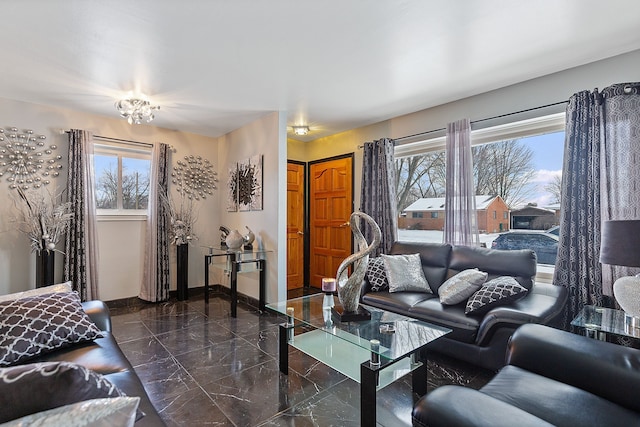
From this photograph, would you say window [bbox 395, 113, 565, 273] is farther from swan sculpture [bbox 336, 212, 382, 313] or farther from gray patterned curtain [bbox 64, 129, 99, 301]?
gray patterned curtain [bbox 64, 129, 99, 301]

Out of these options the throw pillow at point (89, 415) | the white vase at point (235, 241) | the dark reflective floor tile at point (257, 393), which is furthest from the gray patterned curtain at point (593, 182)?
the white vase at point (235, 241)

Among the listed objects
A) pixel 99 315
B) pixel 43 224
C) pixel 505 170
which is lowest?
pixel 99 315

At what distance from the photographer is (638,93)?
7.75 feet

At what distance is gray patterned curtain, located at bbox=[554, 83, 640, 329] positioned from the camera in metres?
2.39

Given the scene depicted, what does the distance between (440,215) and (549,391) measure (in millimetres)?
2584

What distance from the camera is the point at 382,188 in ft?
13.5

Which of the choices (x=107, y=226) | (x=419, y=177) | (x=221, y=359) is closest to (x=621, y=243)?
(x=419, y=177)

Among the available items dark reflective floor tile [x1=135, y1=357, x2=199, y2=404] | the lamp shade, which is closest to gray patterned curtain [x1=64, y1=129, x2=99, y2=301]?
dark reflective floor tile [x1=135, y1=357, x2=199, y2=404]

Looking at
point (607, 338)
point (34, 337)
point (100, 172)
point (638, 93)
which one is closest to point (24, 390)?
point (34, 337)

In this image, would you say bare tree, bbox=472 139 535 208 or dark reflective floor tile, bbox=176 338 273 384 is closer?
dark reflective floor tile, bbox=176 338 273 384

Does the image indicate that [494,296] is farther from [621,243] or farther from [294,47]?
[294,47]

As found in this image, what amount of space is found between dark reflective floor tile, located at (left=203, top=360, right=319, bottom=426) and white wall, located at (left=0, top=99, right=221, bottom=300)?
9.01 feet

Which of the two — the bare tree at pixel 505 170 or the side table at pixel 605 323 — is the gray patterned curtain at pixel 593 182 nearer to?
the side table at pixel 605 323

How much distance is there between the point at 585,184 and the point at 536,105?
2.83 ft
